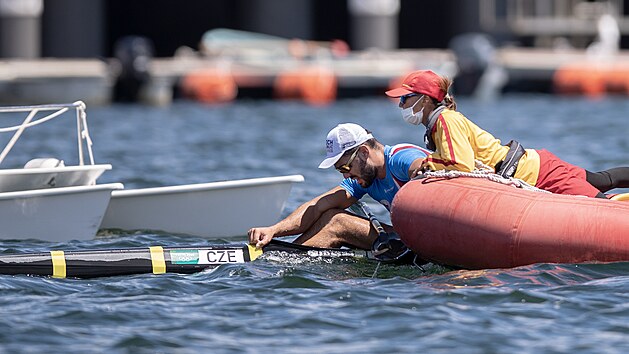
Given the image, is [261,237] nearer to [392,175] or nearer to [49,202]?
[392,175]

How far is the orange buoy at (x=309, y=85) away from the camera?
32.9 meters

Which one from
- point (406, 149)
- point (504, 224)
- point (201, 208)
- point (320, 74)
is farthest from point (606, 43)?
Answer: point (504, 224)

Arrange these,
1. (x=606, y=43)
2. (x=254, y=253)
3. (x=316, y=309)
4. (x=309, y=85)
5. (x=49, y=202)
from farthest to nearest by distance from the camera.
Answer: (x=606, y=43)
(x=309, y=85)
(x=49, y=202)
(x=254, y=253)
(x=316, y=309)

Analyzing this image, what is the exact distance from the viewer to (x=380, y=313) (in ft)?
23.7

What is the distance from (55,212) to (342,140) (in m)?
2.97

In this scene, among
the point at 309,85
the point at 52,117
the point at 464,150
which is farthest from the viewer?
the point at 309,85

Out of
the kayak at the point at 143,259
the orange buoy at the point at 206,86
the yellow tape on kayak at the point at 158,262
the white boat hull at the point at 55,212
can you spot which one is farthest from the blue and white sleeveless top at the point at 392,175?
the orange buoy at the point at 206,86

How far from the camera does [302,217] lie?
346 inches

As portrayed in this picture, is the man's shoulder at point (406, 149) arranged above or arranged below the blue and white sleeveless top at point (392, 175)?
above

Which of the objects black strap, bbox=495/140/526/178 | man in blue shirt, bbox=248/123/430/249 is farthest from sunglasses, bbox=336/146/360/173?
black strap, bbox=495/140/526/178

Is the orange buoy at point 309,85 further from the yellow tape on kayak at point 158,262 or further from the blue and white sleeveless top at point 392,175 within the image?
the yellow tape on kayak at point 158,262

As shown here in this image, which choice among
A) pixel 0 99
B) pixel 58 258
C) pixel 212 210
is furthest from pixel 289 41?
pixel 58 258

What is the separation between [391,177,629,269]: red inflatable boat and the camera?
26.0 feet

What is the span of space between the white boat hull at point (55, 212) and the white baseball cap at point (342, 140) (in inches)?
96.6
